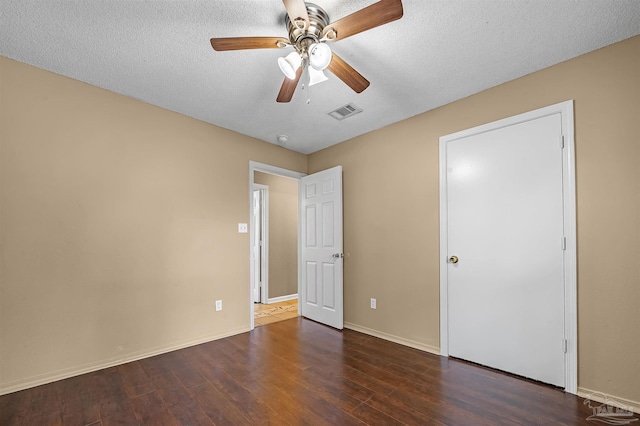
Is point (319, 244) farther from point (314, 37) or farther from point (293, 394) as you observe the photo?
point (314, 37)

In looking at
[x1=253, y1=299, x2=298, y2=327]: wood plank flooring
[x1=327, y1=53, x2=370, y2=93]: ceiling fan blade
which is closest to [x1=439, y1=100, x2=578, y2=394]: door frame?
[x1=327, y1=53, x2=370, y2=93]: ceiling fan blade

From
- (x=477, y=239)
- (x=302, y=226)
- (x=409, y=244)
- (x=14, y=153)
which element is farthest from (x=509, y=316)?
(x=14, y=153)

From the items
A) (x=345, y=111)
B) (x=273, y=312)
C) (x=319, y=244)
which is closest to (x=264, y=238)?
(x=273, y=312)

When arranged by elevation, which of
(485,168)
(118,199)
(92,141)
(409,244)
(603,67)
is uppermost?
(603,67)

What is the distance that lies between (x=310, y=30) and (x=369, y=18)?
0.41 m

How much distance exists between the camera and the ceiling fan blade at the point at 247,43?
1620mm

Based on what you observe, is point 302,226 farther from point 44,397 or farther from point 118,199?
point 44,397

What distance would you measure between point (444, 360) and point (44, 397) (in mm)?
3230

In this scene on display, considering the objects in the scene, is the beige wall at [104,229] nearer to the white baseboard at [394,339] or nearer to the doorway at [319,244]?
the doorway at [319,244]

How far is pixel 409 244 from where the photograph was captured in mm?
3123

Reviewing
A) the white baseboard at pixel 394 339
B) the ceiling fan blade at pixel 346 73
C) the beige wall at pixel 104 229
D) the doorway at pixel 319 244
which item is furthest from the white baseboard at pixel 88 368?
the ceiling fan blade at pixel 346 73

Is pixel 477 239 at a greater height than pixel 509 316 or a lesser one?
greater

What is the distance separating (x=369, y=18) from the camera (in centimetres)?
147

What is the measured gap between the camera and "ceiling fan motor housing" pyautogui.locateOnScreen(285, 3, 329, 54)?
167cm
